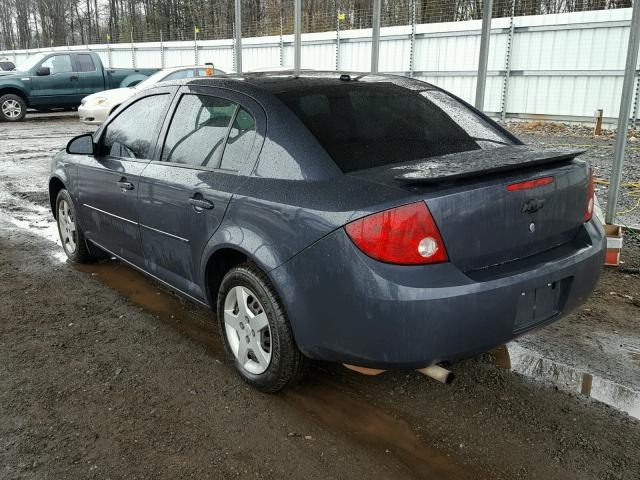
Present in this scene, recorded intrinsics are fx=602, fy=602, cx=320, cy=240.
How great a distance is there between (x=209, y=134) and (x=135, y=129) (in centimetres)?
103

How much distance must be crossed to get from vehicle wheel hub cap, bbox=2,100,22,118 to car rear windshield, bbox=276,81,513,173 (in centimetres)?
1840

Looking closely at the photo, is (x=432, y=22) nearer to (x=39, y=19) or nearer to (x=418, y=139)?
(x=418, y=139)

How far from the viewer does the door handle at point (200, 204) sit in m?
3.16

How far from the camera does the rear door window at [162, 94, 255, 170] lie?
317 cm

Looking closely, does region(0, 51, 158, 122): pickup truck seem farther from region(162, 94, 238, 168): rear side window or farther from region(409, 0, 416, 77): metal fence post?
region(162, 94, 238, 168): rear side window

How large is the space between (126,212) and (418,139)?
6.73 ft

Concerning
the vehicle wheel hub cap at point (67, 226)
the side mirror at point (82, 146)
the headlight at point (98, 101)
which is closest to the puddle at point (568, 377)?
the side mirror at point (82, 146)

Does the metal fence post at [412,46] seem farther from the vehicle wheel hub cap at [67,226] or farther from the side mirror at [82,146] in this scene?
the side mirror at [82,146]

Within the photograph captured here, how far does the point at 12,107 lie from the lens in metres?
18.8

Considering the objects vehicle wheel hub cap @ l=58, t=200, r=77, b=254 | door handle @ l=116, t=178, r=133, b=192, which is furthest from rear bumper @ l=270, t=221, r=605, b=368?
vehicle wheel hub cap @ l=58, t=200, r=77, b=254

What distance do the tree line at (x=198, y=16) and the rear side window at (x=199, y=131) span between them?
15.2 meters

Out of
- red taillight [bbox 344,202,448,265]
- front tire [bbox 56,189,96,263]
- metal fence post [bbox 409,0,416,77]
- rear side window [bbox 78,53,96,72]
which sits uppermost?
metal fence post [bbox 409,0,416,77]

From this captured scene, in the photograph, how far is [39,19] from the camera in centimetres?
6275

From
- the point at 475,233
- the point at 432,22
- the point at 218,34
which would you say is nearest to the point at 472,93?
the point at 432,22
